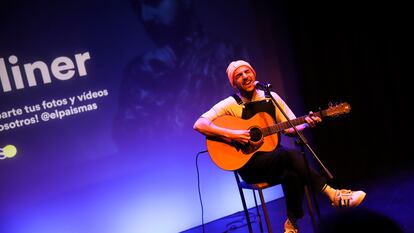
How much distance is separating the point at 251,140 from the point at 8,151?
7.10ft

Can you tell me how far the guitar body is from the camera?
119 inches

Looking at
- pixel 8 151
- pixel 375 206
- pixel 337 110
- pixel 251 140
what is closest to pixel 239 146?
pixel 251 140

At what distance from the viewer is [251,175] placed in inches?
118

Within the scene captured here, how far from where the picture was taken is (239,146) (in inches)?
120

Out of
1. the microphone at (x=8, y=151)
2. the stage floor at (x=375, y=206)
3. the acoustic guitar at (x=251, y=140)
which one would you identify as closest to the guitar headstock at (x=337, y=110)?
the acoustic guitar at (x=251, y=140)

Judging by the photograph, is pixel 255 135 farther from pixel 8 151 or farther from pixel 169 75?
pixel 8 151

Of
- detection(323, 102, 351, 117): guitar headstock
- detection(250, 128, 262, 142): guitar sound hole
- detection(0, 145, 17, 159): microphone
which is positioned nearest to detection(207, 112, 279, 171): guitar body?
detection(250, 128, 262, 142): guitar sound hole

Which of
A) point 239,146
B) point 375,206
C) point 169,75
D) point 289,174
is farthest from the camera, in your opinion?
point 169,75

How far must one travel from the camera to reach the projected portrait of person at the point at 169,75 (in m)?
3.85

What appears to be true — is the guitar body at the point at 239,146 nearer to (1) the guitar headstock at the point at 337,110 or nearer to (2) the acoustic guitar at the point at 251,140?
(2) the acoustic guitar at the point at 251,140

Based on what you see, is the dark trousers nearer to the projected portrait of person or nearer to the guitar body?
the guitar body

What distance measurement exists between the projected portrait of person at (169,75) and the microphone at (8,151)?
2.99 feet

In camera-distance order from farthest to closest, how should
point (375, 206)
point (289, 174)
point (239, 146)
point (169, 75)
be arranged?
1. point (169, 75)
2. point (375, 206)
3. point (239, 146)
4. point (289, 174)

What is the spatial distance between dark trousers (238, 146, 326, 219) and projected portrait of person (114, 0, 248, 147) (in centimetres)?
127
